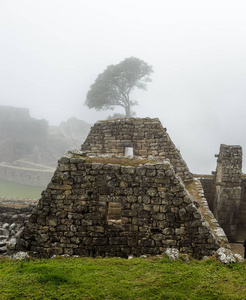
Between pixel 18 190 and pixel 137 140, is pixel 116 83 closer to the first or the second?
pixel 18 190

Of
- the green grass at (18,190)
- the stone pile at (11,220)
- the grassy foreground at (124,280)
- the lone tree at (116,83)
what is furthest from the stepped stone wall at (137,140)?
the lone tree at (116,83)

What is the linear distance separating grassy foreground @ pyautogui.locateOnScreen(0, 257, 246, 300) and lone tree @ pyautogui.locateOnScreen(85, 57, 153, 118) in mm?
33309

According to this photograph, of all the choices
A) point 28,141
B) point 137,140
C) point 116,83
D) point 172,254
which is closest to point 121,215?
point 172,254

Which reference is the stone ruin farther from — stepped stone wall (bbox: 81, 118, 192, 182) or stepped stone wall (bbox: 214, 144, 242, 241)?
stepped stone wall (bbox: 214, 144, 242, 241)

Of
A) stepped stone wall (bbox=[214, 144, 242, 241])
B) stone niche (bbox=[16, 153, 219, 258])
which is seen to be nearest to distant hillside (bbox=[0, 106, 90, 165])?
stepped stone wall (bbox=[214, 144, 242, 241])

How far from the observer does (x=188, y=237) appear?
5.45m

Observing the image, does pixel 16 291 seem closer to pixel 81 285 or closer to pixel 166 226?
pixel 81 285

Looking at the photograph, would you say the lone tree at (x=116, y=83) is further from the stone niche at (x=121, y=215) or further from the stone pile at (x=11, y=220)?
the stone niche at (x=121, y=215)

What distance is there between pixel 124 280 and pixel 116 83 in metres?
35.9

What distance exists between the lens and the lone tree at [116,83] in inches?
1435

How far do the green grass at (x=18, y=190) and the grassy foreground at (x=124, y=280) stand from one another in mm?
23415

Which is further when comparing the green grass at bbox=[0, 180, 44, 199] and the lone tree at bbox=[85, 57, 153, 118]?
the lone tree at bbox=[85, 57, 153, 118]

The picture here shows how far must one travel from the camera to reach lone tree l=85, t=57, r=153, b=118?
120 ft

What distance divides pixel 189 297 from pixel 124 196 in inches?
102
